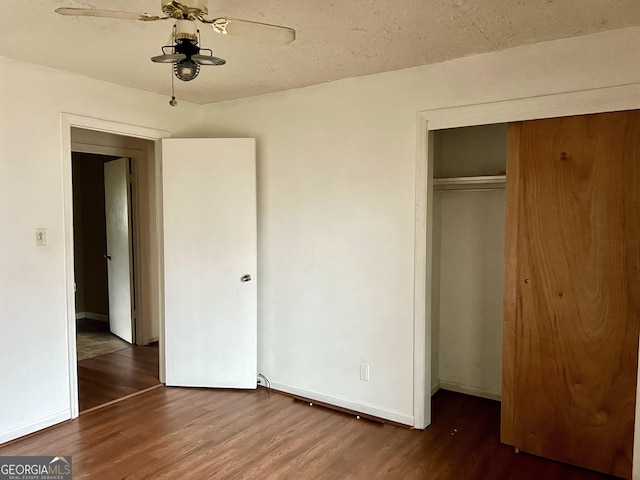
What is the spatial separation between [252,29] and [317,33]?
0.72 meters

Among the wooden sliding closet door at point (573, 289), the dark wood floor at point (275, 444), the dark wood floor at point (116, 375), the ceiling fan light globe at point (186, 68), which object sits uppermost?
the ceiling fan light globe at point (186, 68)

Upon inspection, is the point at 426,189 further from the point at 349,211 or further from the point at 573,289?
the point at 573,289

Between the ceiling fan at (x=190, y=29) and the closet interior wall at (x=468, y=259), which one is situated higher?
the ceiling fan at (x=190, y=29)

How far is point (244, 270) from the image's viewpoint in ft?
12.4

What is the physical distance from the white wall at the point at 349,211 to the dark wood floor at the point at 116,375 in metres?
1.12

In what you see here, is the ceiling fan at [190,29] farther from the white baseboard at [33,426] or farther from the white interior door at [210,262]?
the white baseboard at [33,426]

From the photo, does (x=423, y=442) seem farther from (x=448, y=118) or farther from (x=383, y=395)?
(x=448, y=118)

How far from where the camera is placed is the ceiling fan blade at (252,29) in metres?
1.74

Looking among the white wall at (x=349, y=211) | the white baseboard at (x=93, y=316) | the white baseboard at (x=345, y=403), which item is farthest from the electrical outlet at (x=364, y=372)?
the white baseboard at (x=93, y=316)

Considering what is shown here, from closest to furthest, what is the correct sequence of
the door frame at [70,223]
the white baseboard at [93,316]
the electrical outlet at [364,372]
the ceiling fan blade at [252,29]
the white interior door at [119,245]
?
the ceiling fan blade at [252,29] < the door frame at [70,223] < the electrical outlet at [364,372] < the white interior door at [119,245] < the white baseboard at [93,316]

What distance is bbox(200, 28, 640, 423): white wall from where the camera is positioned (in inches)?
114

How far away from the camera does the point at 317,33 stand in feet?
7.95

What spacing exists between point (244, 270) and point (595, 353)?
8.10ft

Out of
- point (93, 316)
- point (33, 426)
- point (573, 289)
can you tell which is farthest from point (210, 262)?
point (93, 316)
